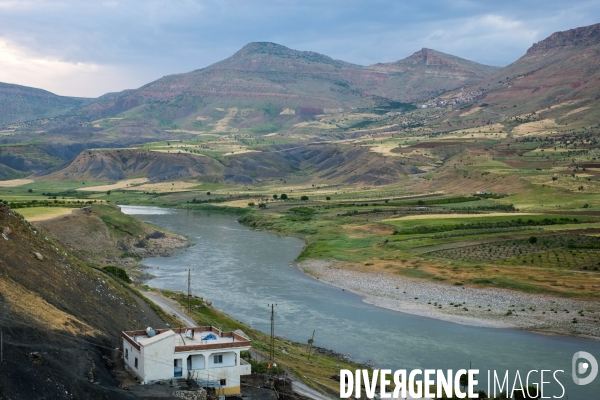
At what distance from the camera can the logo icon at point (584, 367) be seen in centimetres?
3712

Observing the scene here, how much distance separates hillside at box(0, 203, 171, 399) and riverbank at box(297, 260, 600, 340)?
74.1ft

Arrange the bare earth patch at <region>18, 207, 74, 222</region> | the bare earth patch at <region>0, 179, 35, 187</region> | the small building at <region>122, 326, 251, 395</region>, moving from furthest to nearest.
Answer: the bare earth patch at <region>0, 179, 35, 187</region> → the bare earth patch at <region>18, 207, 74, 222</region> → the small building at <region>122, 326, 251, 395</region>

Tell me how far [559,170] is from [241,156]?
93294 mm

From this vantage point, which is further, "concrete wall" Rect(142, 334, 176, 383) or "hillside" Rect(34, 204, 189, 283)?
"hillside" Rect(34, 204, 189, 283)

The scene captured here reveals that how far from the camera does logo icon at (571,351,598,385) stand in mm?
37125

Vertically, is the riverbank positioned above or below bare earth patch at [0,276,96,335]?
below

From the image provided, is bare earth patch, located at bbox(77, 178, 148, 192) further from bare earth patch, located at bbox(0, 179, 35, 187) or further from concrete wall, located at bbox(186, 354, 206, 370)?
concrete wall, located at bbox(186, 354, 206, 370)

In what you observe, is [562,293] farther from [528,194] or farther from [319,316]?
[528,194]

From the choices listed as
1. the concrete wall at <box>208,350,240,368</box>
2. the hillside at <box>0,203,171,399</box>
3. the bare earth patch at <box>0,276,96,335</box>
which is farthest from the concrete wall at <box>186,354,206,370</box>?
the bare earth patch at <box>0,276,96,335</box>

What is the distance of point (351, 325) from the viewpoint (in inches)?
1921

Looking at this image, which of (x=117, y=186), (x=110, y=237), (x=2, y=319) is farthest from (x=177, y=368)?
(x=117, y=186)

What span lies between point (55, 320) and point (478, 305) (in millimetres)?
34410

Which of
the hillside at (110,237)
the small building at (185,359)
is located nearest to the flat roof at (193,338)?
the small building at (185,359)

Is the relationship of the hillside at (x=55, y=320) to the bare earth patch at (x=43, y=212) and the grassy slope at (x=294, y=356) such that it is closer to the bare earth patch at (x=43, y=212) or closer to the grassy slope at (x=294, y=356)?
the grassy slope at (x=294, y=356)
